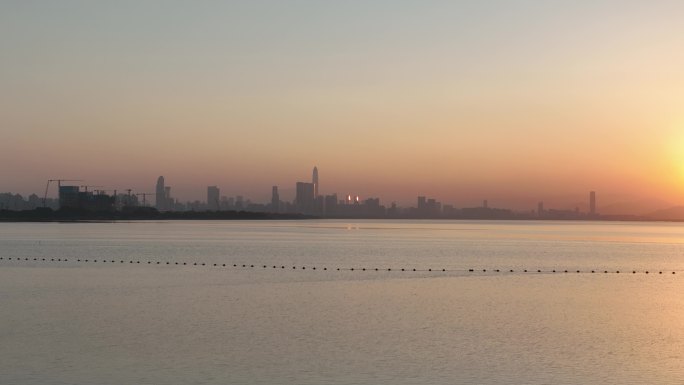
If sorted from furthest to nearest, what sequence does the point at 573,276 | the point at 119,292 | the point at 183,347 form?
the point at 573,276 → the point at 119,292 → the point at 183,347

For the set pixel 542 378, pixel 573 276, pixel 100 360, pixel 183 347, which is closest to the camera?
pixel 542 378

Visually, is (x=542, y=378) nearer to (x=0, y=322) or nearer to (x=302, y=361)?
(x=302, y=361)

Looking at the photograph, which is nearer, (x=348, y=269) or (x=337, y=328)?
(x=337, y=328)

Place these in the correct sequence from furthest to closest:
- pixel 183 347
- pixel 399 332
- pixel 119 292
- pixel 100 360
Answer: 1. pixel 119 292
2. pixel 399 332
3. pixel 183 347
4. pixel 100 360

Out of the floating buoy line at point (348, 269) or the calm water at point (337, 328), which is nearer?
the calm water at point (337, 328)

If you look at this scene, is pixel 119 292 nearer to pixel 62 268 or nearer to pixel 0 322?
pixel 0 322

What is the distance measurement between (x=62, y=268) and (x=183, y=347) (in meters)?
49.1

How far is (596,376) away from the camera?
91.5ft

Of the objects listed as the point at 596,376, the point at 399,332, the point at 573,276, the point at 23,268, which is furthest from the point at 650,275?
the point at 23,268

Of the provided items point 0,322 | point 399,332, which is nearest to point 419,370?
point 399,332

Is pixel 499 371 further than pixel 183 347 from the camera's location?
No

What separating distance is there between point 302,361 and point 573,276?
48225mm

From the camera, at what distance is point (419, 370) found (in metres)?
28.6

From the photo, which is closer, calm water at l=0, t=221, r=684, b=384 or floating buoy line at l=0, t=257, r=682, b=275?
calm water at l=0, t=221, r=684, b=384
